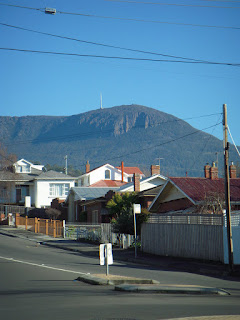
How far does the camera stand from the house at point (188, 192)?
3299 centimetres

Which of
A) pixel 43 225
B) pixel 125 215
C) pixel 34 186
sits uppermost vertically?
pixel 34 186

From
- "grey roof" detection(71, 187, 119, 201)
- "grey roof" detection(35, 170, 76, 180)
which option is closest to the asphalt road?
"grey roof" detection(71, 187, 119, 201)

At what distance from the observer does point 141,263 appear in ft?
86.9

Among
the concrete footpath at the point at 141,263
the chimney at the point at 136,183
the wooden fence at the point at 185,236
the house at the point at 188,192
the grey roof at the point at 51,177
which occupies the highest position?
the grey roof at the point at 51,177

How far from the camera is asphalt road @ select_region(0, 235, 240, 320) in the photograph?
10617mm

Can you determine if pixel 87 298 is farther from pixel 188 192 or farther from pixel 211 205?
pixel 188 192

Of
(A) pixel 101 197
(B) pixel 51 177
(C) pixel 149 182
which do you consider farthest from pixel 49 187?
(A) pixel 101 197

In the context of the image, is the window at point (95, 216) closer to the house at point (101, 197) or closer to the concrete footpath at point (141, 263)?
the house at point (101, 197)

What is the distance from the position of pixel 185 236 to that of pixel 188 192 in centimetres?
759

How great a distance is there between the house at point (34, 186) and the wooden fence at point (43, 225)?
913 inches

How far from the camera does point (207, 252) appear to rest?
24641mm

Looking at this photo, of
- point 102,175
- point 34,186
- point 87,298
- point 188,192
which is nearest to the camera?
point 87,298

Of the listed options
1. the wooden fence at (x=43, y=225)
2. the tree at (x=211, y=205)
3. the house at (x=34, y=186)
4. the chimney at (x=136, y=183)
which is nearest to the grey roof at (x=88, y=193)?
the wooden fence at (x=43, y=225)

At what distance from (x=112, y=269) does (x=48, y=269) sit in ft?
8.75
